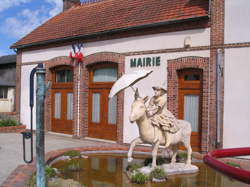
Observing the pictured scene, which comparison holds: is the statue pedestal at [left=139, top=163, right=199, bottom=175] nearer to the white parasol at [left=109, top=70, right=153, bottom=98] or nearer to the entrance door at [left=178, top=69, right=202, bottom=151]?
the white parasol at [left=109, top=70, right=153, bottom=98]

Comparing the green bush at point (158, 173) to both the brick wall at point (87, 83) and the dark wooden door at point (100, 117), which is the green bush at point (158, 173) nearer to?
the brick wall at point (87, 83)

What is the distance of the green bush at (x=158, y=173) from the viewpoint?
19.6 feet

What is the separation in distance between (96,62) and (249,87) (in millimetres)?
5874

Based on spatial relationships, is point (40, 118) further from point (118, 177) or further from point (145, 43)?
point (145, 43)

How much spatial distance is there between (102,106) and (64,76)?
277 cm

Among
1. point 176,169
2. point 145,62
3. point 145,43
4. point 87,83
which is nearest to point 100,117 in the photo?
point 87,83

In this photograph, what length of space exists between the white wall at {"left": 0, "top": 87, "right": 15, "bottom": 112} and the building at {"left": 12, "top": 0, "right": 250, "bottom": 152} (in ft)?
8.60

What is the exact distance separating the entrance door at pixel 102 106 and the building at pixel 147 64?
0.04 meters

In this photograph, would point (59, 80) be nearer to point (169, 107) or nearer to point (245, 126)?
point (169, 107)

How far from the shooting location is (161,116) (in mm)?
6281

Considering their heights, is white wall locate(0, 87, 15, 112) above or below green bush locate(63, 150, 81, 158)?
above

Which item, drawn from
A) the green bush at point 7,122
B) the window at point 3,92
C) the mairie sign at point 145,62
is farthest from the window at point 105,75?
the window at point 3,92

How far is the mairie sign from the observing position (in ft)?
32.8

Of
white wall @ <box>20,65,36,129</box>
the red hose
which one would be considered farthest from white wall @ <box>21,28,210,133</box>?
the red hose
